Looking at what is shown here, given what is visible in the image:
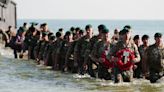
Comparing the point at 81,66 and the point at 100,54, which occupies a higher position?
the point at 100,54

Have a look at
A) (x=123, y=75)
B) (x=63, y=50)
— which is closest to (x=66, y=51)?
(x=63, y=50)

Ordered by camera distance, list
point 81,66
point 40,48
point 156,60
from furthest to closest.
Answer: point 40,48 → point 81,66 → point 156,60

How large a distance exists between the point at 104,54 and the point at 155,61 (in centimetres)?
132

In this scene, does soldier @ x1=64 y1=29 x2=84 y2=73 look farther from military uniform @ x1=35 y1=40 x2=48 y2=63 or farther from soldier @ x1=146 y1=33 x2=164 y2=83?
soldier @ x1=146 y1=33 x2=164 y2=83

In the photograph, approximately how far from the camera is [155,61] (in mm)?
16125

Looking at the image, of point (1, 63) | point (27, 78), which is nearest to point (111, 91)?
point (27, 78)

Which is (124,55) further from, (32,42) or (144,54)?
(32,42)

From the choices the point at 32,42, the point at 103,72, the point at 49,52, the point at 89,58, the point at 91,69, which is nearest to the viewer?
the point at 103,72

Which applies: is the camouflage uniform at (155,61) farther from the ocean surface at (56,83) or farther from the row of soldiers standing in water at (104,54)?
the ocean surface at (56,83)

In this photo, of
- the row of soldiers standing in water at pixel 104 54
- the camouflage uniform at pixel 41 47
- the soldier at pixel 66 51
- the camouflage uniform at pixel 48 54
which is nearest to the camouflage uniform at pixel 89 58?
the row of soldiers standing in water at pixel 104 54

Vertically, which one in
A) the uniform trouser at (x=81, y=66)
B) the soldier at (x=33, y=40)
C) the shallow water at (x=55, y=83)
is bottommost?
the shallow water at (x=55, y=83)

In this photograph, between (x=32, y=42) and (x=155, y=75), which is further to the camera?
(x=32, y=42)

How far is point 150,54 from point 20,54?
33.8 feet

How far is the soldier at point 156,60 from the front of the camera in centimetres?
1605
